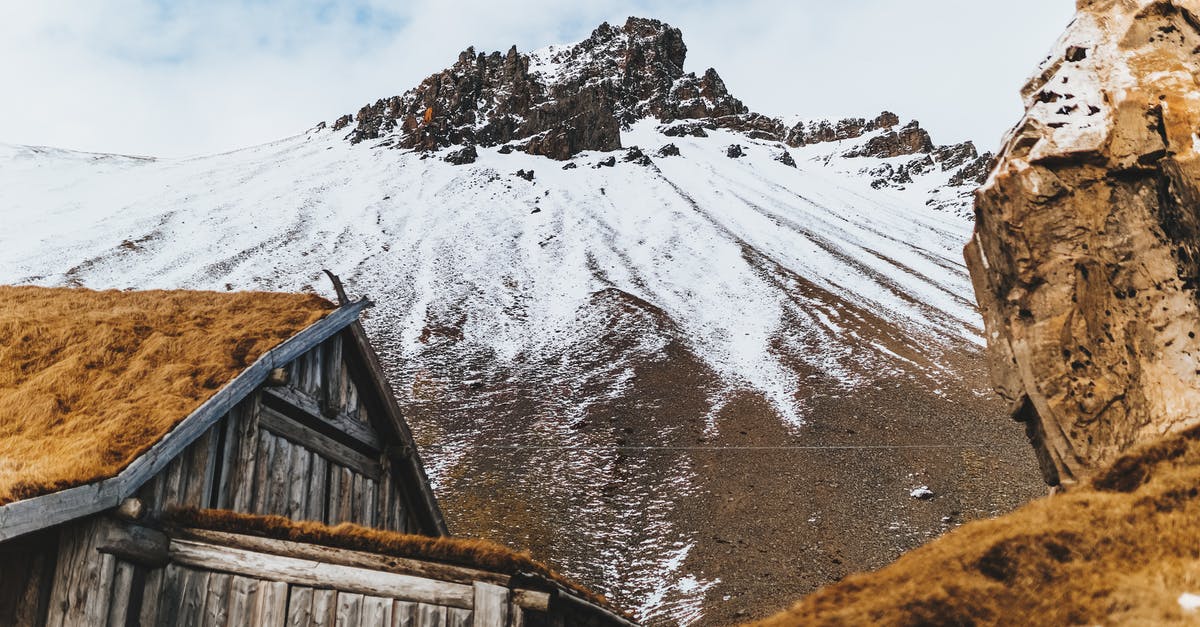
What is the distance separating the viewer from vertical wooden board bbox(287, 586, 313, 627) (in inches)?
221

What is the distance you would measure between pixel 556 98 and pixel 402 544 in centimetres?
9865

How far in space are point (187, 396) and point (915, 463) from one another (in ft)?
63.3

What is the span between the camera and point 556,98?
98750mm

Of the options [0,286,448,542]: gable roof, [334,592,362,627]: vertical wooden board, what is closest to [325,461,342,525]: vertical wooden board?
[0,286,448,542]: gable roof

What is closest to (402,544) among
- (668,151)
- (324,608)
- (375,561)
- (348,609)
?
(375,561)

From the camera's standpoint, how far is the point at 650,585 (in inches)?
594

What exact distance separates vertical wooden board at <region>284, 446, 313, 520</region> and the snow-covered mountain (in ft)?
27.0

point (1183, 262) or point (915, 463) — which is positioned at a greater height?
point (1183, 262)

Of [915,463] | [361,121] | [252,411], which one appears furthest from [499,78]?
[252,411]

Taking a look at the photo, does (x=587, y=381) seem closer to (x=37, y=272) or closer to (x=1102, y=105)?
(x=1102, y=105)

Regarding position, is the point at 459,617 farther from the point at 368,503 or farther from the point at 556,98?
the point at 556,98

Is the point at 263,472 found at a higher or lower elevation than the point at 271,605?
higher

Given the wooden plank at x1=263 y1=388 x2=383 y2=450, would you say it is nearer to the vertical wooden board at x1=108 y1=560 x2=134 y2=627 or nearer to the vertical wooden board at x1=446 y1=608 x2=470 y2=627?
the vertical wooden board at x1=108 y1=560 x2=134 y2=627

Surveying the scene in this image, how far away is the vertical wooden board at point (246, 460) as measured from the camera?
6.95 m
